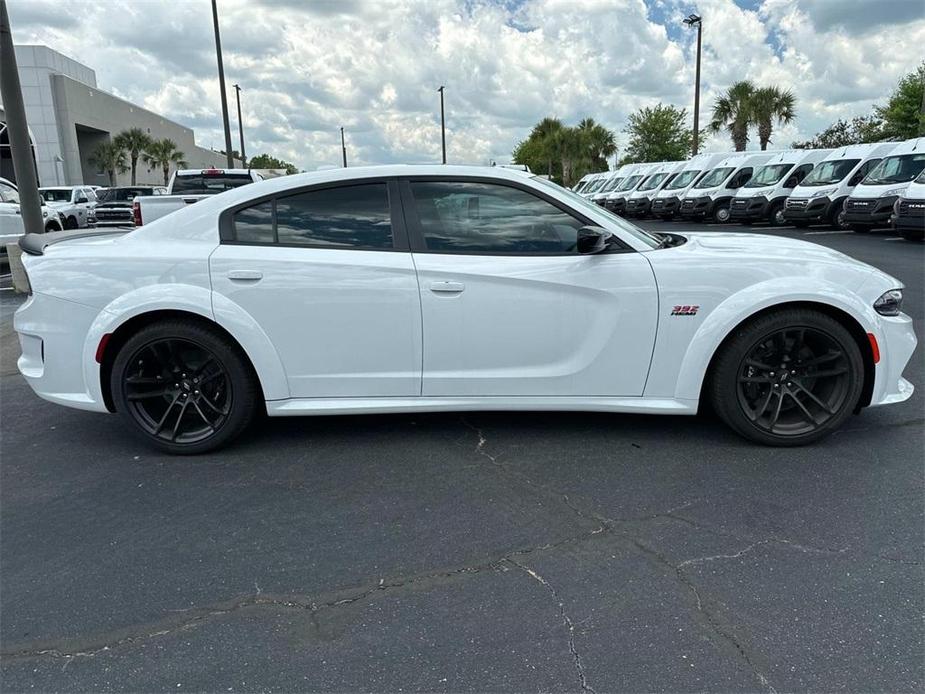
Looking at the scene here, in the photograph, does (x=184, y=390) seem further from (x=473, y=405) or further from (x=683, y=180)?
(x=683, y=180)

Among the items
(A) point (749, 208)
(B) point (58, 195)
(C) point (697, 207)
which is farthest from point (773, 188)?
(B) point (58, 195)

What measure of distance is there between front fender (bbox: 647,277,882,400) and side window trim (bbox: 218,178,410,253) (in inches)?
65.0

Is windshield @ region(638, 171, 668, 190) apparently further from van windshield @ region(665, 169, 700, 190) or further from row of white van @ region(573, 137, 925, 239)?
van windshield @ region(665, 169, 700, 190)

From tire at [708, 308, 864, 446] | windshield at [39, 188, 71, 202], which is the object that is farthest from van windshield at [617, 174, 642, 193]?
tire at [708, 308, 864, 446]

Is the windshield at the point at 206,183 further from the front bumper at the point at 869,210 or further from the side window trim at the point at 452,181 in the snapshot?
the front bumper at the point at 869,210

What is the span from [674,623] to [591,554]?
0.48 metres

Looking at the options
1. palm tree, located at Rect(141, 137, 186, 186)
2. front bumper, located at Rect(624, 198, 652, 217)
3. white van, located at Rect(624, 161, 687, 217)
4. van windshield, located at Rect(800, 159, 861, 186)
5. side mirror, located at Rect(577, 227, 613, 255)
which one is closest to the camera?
side mirror, located at Rect(577, 227, 613, 255)

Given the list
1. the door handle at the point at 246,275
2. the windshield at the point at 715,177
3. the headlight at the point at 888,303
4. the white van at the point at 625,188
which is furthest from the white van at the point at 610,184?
the door handle at the point at 246,275

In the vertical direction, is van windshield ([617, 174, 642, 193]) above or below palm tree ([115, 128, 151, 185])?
below

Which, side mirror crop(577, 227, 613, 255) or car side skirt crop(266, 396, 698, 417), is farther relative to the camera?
car side skirt crop(266, 396, 698, 417)

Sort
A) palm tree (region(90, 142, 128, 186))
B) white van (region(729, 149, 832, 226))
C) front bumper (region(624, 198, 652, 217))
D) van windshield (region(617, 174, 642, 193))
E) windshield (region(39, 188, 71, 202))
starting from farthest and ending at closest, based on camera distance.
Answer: palm tree (region(90, 142, 128, 186)) < van windshield (region(617, 174, 642, 193)) < front bumper (region(624, 198, 652, 217)) < windshield (region(39, 188, 71, 202)) < white van (region(729, 149, 832, 226))

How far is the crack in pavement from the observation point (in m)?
2.10

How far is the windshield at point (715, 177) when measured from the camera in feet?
76.7

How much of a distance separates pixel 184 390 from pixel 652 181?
2779 centimetres
